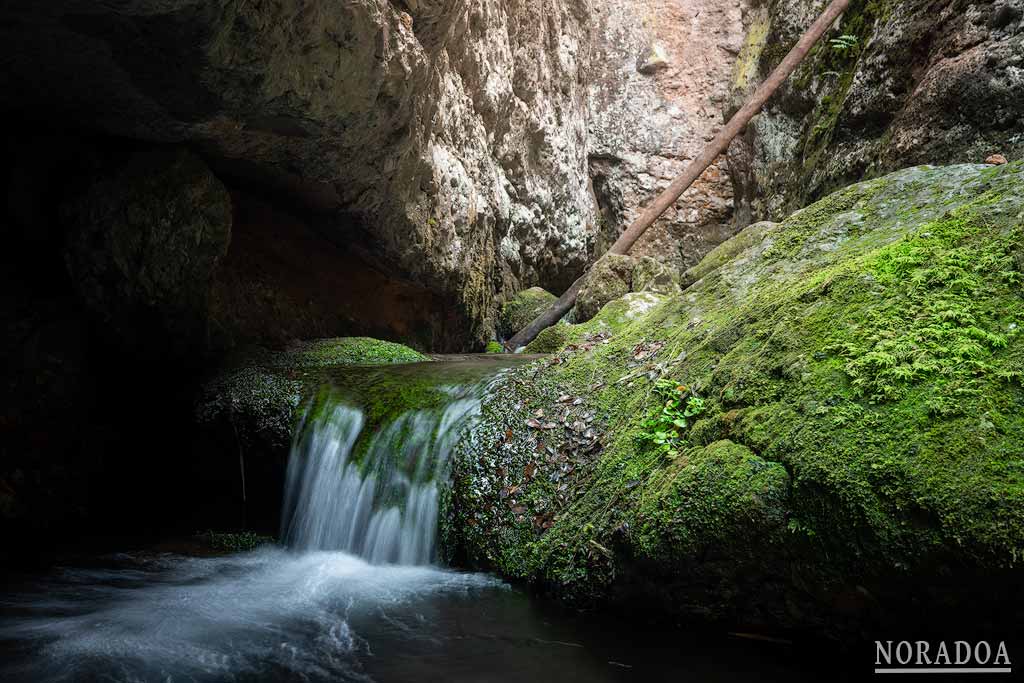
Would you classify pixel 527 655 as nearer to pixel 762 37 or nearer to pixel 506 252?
pixel 506 252

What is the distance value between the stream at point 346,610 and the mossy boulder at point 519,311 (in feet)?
19.9

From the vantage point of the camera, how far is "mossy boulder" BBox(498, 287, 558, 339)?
1226 cm

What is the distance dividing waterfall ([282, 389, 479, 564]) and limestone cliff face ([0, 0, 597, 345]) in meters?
2.63

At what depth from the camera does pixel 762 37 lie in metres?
16.3

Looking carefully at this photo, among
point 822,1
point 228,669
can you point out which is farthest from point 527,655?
point 822,1

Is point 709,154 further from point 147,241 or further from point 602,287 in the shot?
point 147,241

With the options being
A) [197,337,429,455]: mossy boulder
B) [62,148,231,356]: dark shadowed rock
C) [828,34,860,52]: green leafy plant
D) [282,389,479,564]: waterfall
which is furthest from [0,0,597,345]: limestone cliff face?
[828,34,860,52]: green leafy plant

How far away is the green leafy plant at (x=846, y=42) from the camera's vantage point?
1104 centimetres

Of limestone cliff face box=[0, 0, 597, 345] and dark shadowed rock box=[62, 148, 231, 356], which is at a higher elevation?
limestone cliff face box=[0, 0, 597, 345]

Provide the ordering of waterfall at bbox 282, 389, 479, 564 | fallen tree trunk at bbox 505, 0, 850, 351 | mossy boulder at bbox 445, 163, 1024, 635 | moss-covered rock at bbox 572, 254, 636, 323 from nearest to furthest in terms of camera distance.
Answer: mossy boulder at bbox 445, 163, 1024, 635
waterfall at bbox 282, 389, 479, 564
moss-covered rock at bbox 572, 254, 636, 323
fallen tree trunk at bbox 505, 0, 850, 351

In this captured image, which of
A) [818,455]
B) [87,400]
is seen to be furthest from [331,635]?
[87,400]

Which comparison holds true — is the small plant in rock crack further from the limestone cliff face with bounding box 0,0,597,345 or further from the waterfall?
the limestone cliff face with bounding box 0,0,597,345

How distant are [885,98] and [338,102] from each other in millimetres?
7747

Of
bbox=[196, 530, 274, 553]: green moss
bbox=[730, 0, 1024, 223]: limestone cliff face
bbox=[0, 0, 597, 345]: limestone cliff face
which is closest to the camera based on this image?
bbox=[0, 0, 597, 345]: limestone cliff face
